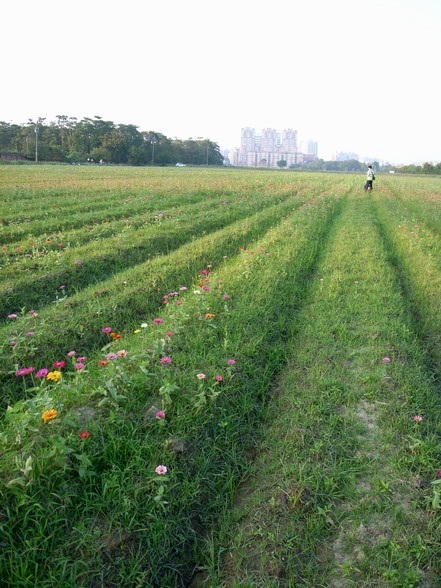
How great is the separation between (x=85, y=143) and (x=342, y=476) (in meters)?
89.1

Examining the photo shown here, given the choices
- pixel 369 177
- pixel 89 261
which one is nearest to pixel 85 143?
pixel 369 177

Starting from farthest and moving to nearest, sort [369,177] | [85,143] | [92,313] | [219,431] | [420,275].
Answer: [85,143] → [369,177] → [420,275] → [92,313] → [219,431]

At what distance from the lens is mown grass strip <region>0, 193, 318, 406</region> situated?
4.16 metres

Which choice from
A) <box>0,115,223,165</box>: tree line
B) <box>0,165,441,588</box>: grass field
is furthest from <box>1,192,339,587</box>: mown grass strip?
<box>0,115,223,165</box>: tree line

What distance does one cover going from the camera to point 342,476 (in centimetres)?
287

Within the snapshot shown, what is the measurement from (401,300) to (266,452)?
3.97 m

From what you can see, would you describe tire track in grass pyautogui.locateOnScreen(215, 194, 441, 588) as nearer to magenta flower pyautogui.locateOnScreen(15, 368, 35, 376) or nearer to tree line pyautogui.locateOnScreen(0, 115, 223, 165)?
magenta flower pyautogui.locateOnScreen(15, 368, 35, 376)

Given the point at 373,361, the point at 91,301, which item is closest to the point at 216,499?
the point at 373,361

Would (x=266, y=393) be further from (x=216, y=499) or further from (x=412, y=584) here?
(x=412, y=584)

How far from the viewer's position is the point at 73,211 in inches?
511

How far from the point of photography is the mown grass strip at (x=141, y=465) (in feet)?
7.23

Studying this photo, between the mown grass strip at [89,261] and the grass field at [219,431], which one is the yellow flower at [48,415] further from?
the mown grass strip at [89,261]

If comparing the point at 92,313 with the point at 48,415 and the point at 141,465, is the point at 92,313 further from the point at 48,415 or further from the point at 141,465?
the point at 141,465

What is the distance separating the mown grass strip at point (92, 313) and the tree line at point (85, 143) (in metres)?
68.1
